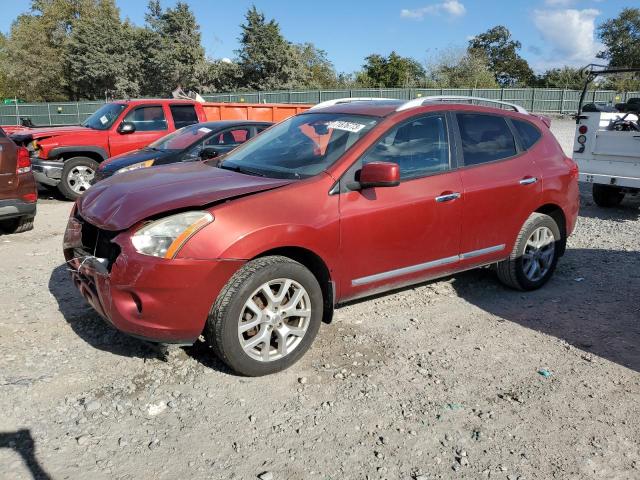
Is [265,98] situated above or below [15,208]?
above

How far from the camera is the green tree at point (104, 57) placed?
162ft

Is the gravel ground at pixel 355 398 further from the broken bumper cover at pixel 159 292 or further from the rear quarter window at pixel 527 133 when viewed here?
the rear quarter window at pixel 527 133

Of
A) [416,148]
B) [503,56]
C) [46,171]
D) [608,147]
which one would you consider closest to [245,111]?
[46,171]

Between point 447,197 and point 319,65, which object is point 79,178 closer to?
point 447,197

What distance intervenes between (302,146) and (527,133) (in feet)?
7.33

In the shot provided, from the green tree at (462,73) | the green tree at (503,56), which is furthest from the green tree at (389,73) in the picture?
the green tree at (503,56)

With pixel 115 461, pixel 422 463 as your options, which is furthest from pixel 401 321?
pixel 115 461

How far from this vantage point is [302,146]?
13.9ft

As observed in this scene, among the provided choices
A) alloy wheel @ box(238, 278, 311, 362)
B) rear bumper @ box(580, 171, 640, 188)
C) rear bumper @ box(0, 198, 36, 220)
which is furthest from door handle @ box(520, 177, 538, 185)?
rear bumper @ box(0, 198, 36, 220)

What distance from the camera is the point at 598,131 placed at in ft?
27.9

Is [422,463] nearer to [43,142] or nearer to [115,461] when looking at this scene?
[115,461]

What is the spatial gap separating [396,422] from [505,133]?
9.66ft

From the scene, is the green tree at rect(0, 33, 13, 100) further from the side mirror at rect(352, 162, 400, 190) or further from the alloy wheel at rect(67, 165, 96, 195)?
the side mirror at rect(352, 162, 400, 190)

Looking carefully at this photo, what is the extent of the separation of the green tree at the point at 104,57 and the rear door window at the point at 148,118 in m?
42.9
